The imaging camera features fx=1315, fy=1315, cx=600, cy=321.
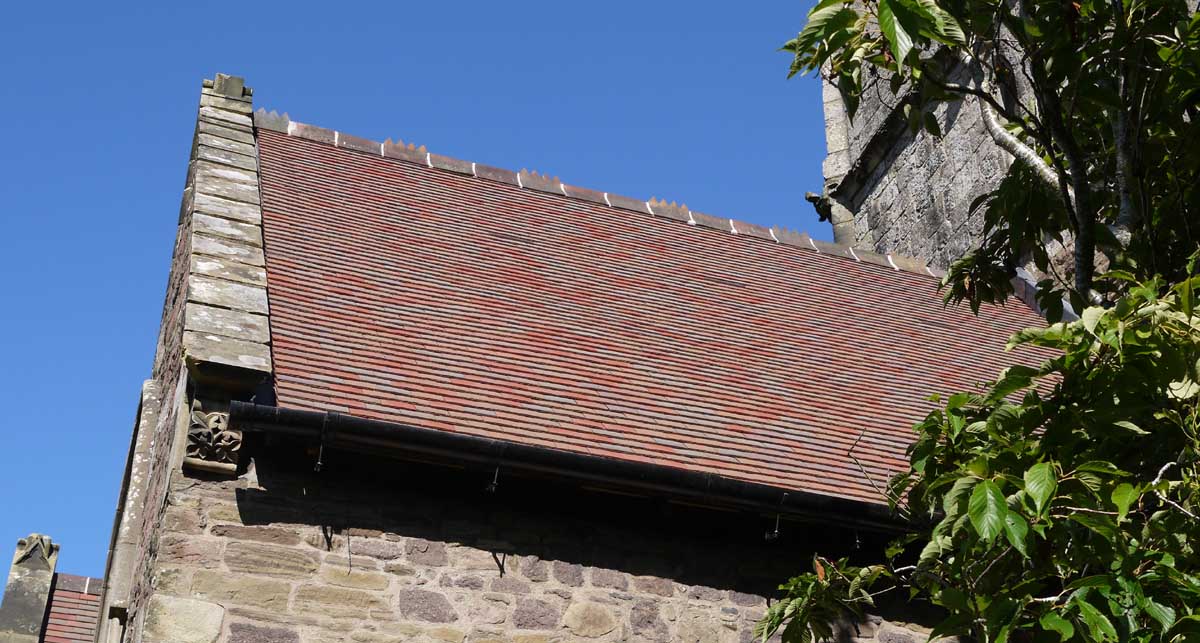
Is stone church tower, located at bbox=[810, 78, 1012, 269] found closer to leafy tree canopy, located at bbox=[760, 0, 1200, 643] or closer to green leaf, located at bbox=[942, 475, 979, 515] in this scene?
leafy tree canopy, located at bbox=[760, 0, 1200, 643]

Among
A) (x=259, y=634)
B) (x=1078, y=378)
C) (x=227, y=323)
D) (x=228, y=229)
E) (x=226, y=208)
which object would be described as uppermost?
(x=226, y=208)

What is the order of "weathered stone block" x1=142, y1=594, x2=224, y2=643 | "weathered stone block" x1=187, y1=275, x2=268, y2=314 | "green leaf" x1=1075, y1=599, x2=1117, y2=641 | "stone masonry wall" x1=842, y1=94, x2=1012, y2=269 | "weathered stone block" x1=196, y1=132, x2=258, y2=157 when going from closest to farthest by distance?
"green leaf" x1=1075, y1=599, x2=1117, y2=641
"weathered stone block" x1=142, y1=594, x2=224, y2=643
"weathered stone block" x1=187, y1=275, x2=268, y2=314
"weathered stone block" x1=196, y1=132, x2=258, y2=157
"stone masonry wall" x1=842, y1=94, x2=1012, y2=269

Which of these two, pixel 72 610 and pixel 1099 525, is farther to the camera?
pixel 72 610

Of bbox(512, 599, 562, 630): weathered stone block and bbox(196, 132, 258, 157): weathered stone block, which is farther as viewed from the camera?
bbox(196, 132, 258, 157): weathered stone block

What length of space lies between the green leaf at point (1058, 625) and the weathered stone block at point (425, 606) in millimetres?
2659

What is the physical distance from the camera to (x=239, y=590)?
5.38 m

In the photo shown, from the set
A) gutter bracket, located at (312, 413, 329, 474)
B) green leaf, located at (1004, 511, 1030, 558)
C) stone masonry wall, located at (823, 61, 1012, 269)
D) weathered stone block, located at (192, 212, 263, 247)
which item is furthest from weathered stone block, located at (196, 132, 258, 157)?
green leaf, located at (1004, 511, 1030, 558)

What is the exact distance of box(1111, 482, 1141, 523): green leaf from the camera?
386cm

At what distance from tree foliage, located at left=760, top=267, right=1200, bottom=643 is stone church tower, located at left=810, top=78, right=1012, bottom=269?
7366 millimetres

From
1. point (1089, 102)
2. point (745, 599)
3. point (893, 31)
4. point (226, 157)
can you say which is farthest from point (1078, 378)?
point (226, 157)

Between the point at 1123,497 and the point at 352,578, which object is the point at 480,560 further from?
the point at 1123,497

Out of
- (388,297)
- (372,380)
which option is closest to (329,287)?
(388,297)

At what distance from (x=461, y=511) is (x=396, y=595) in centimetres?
51

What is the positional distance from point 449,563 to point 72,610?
401 inches
